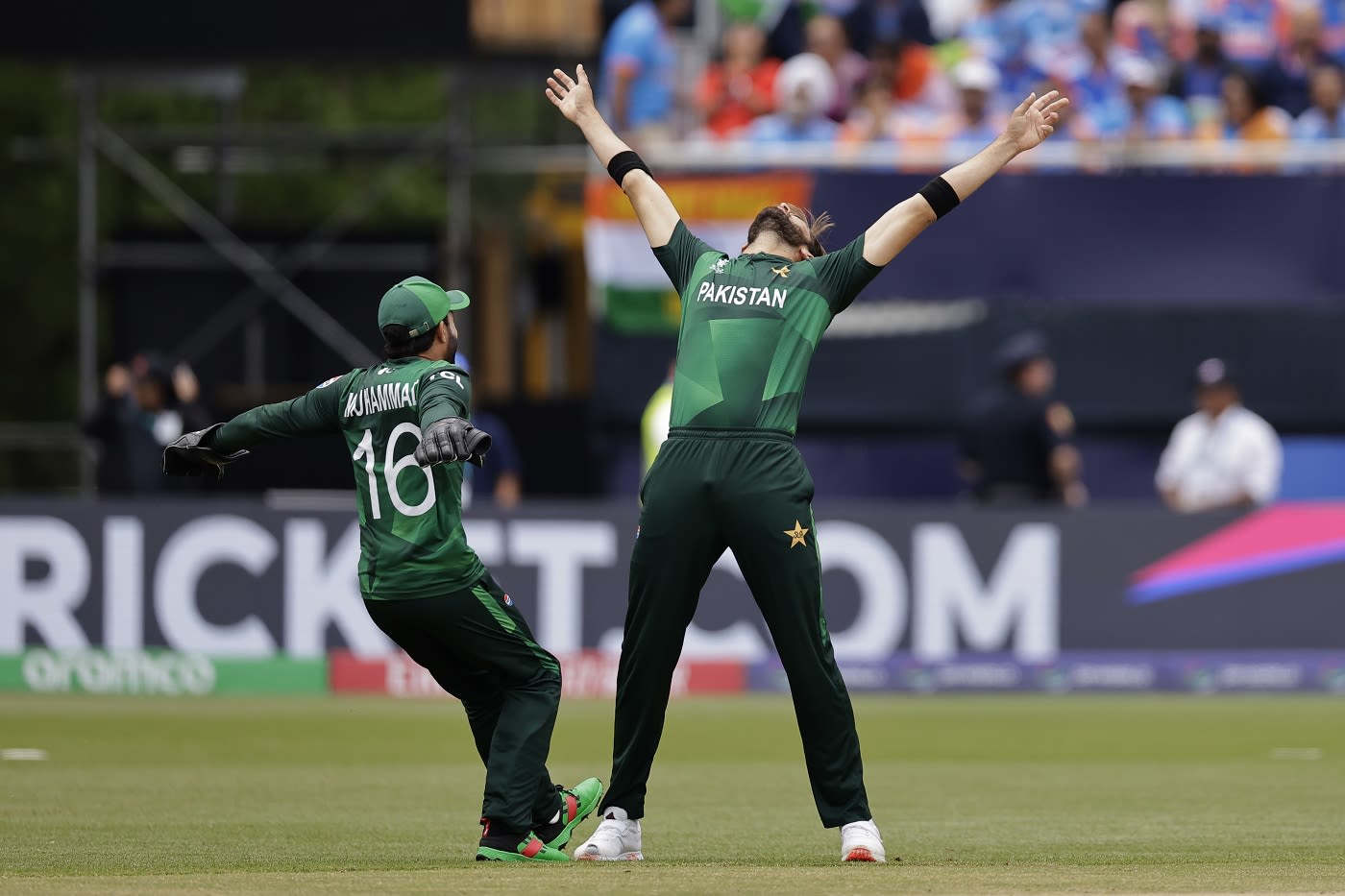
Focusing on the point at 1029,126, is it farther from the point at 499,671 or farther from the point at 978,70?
Answer: the point at 978,70

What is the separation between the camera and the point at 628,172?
26.3 feet

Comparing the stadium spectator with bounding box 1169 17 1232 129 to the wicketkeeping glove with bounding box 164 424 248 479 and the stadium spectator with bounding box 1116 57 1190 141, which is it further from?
the wicketkeeping glove with bounding box 164 424 248 479

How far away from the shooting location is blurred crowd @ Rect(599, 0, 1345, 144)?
18.8 m

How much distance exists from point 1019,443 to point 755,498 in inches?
367

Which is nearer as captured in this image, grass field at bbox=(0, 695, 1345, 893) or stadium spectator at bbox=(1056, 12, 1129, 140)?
grass field at bbox=(0, 695, 1345, 893)

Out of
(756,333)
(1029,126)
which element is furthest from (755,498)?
(1029,126)

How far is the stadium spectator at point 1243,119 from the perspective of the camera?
18766 millimetres

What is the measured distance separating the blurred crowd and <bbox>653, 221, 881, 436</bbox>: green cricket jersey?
10.9 meters

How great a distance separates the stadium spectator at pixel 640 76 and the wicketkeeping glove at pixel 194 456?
10.8 m

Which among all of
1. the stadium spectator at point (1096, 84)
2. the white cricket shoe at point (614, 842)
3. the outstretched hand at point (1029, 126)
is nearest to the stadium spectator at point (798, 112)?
the stadium spectator at point (1096, 84)

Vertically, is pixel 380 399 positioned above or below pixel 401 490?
above

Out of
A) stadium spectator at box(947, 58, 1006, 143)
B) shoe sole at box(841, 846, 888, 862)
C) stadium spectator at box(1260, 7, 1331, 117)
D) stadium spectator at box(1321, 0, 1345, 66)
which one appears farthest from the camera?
stadium spectator at box(1321, 0, 1345, 66)

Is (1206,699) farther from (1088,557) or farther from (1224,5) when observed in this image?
(1224,5)

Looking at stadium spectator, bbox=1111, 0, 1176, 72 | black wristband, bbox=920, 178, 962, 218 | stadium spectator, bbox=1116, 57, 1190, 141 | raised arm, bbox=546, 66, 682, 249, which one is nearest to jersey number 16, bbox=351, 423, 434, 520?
raised arm, bbox=546, 66, 682, 249
